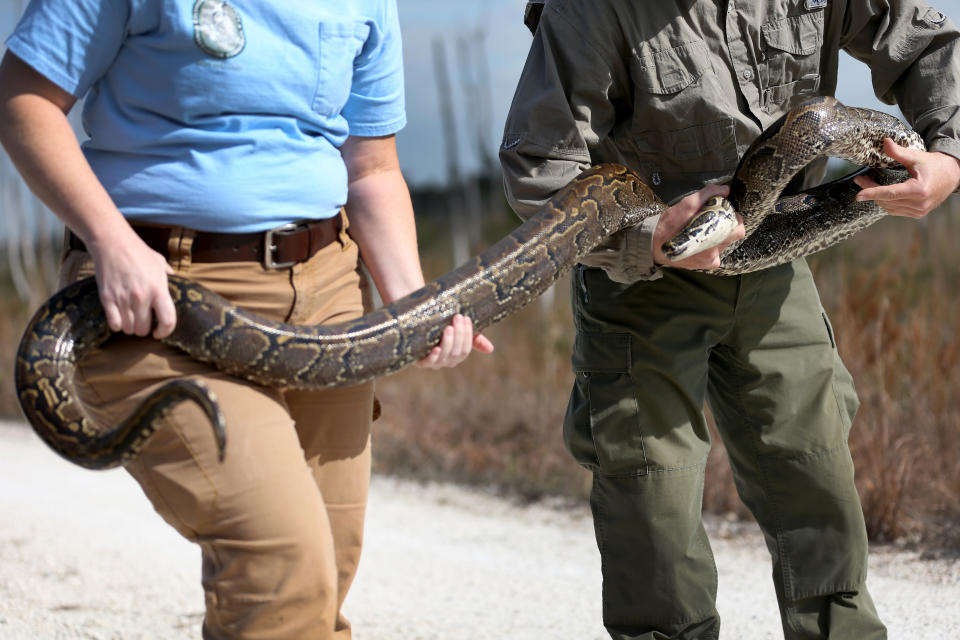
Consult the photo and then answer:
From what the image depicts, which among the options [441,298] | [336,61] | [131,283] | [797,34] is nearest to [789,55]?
[797,34]

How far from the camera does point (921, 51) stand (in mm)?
3484

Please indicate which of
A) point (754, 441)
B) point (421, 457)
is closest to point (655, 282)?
point (754, 441)

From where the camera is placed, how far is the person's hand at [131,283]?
2.26 meters

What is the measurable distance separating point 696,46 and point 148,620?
388 centimetres

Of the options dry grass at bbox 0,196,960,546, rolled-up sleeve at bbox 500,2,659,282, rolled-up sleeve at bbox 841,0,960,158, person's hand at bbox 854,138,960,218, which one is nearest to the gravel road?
dry grass at bbox 0,196,960,546

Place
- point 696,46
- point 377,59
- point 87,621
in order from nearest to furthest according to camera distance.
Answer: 1. point 377,59
2. point 696,46
3. point 87,621

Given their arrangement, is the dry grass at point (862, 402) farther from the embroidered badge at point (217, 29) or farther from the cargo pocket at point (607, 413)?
the embroidered badge at point (217, 29)

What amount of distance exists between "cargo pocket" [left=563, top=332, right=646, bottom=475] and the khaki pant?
1.27 metres

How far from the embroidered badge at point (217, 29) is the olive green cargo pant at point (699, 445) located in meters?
1.68

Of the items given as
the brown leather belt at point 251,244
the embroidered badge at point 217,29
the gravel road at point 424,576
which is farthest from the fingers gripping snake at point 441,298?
the gravel road at point 424,576

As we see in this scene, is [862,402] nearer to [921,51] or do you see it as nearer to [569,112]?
[921,51]

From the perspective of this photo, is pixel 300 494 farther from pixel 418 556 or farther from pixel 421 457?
pixel 421 457

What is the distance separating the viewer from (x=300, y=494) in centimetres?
230

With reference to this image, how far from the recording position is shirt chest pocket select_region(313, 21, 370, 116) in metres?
2.56
